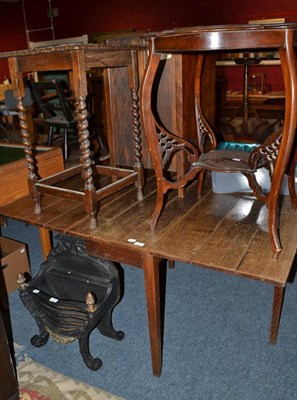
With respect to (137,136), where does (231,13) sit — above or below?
above

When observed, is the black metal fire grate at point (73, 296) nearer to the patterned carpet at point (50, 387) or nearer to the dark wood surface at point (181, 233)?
the patterned carpet at point (50, 387)

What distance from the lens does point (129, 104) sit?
7.33 ft

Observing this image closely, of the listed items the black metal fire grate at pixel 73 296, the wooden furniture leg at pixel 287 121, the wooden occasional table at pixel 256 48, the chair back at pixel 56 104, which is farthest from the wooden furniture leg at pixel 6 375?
the chair back at pixel 56 104

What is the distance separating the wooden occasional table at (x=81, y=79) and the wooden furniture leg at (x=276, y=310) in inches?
30.9

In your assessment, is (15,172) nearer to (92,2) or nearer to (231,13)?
(231,13)

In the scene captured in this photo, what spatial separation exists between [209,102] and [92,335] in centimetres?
149

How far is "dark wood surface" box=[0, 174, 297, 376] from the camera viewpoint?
1372mm

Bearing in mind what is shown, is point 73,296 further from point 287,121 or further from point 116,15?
point 116,15

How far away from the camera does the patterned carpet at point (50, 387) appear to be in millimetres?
1577

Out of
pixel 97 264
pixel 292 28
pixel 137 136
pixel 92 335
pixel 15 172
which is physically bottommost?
pixel 92 335

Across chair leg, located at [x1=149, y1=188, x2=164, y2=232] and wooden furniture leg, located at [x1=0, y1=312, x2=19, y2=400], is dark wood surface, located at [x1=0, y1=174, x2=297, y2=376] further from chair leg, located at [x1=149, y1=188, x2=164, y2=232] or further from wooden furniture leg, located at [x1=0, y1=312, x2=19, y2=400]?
wooden furniture leg, located at [x1=0, y1=312, x2=19, y2=400]

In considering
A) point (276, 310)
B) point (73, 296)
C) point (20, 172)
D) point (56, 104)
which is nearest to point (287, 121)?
point (276, 310)

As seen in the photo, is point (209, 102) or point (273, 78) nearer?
point (209, 102)

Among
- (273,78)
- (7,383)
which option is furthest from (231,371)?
(273,78)
